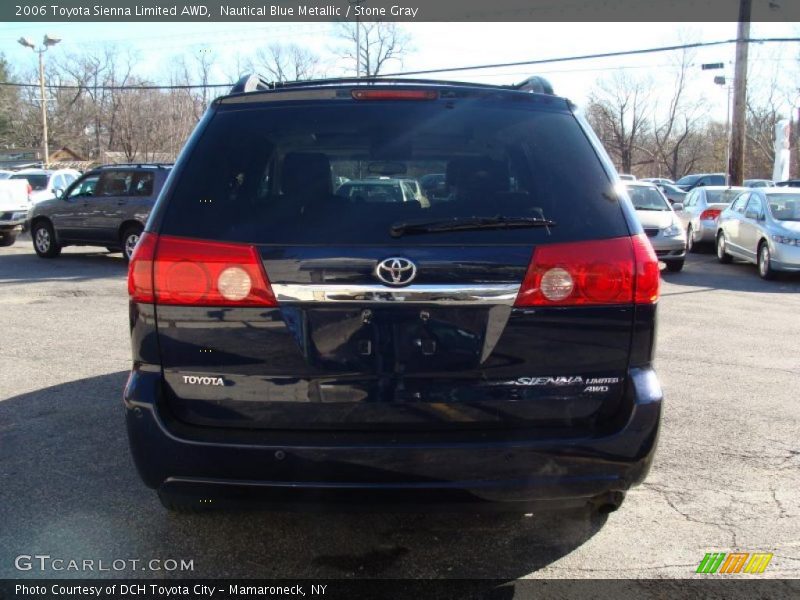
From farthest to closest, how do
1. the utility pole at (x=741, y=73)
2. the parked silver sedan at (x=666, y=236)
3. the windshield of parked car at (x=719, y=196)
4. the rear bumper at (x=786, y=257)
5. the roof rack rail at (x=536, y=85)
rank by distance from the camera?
the utility pole at (x=741, y=73)
the windshield of parked car at (x=719, y=196)
the parked silver sedan at (x=666, y=236)
the rear bumper at (x=786, y=257)
the roof rack rail at (x=536, y=85)

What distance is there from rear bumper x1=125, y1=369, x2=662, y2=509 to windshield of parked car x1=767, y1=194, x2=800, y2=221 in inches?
468

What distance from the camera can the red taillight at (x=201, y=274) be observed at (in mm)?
2590

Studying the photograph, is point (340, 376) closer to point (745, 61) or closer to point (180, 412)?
point (180, 412)

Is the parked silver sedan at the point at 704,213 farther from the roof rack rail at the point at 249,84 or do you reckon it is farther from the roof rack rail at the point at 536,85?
the roof rack rail at the point at 249,84

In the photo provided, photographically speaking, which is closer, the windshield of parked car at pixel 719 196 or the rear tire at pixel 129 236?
the rear tire at pixel 129 236

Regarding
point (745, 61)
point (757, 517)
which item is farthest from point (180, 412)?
point (745, 61)

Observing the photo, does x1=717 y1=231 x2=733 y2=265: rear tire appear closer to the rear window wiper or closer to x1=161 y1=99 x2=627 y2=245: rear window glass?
x1=161 y1=99 x2=627 y2=245: rear window glass

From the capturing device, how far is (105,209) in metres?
14.6

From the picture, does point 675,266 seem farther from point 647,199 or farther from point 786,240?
point 786,240

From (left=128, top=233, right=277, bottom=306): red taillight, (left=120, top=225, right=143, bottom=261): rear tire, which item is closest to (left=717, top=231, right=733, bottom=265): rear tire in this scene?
(left=120, top=225, right=143, bottom=261): rear tire

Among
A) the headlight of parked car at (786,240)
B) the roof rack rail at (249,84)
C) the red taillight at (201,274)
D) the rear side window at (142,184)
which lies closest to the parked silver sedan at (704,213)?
the headlight of parked car at (786,240)

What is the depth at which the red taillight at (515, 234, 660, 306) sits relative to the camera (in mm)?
2607

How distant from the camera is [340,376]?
2.59m

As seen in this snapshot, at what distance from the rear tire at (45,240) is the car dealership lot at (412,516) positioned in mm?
9889
